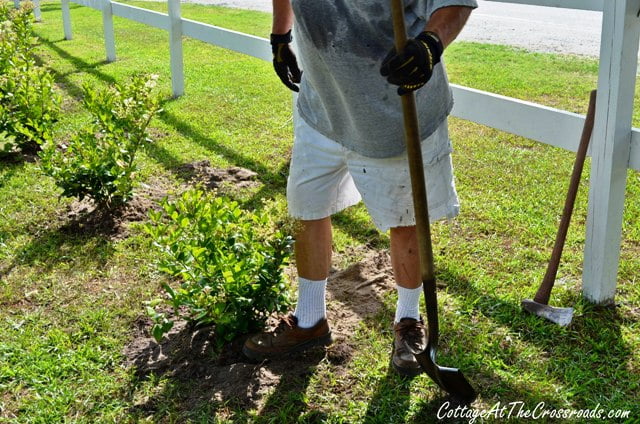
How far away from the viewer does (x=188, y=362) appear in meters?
3.10

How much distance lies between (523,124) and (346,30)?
1.32 metres

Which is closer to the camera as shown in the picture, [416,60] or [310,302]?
[416,60]

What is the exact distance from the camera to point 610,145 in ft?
10.2

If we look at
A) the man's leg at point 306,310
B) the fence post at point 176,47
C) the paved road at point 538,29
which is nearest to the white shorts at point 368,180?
the man's leg at point 306,310

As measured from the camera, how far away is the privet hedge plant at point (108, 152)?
4.40 metres

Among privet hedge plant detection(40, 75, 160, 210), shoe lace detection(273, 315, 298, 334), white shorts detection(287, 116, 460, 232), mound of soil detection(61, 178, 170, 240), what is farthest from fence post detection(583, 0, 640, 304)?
privet hedge plant detection(40, 75, 160, 210)

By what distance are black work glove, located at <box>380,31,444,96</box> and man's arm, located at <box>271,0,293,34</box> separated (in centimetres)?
110

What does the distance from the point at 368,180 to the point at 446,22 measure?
0.68 meters

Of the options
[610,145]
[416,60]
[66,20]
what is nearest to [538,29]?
[66,20]

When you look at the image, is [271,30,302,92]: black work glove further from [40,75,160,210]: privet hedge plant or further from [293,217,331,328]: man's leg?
[40,75,160,210]: privet hedge plant

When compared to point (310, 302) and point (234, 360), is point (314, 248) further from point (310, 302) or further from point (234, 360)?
point (234, 360)

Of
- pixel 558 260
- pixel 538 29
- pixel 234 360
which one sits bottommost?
pixel 538 29

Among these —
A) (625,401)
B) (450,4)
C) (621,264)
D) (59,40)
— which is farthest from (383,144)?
(59,40)

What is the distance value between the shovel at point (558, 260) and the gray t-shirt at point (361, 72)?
0.76 metres
